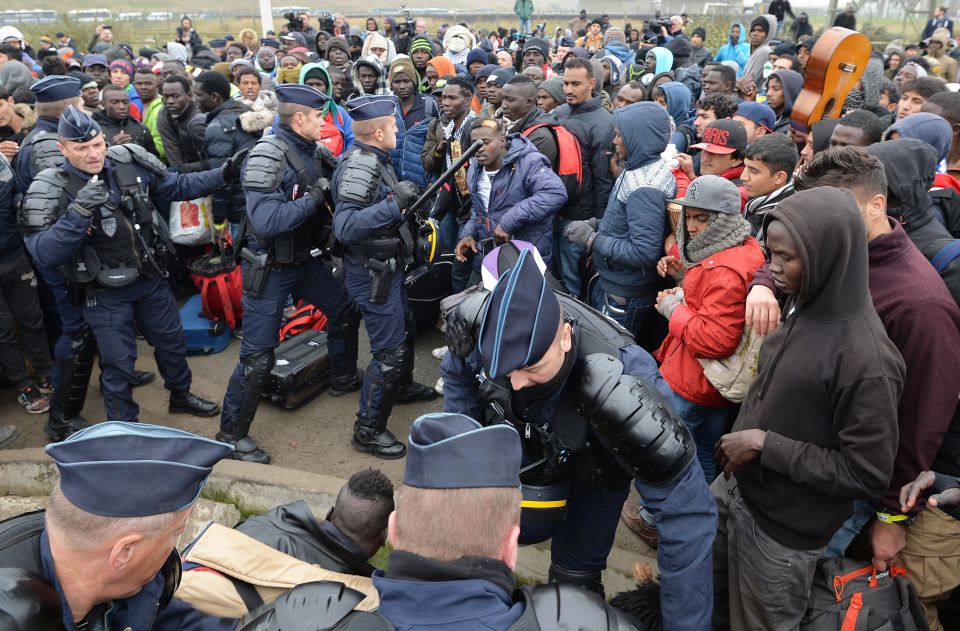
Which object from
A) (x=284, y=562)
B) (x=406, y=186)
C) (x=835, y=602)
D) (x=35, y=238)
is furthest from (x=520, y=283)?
(x=35, y=238)

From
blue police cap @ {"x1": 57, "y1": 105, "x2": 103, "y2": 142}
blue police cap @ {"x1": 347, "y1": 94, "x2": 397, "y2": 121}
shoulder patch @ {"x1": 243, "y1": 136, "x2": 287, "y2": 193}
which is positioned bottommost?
shoulder patch @ {"x1": 243, "y1": 136, "x2": 287, "y2": 193}

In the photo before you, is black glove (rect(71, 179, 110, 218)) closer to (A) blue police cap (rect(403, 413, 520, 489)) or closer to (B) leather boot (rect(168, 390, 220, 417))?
(B) leather boot (rect(168, 390, 220, 417))

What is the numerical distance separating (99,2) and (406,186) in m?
46.6

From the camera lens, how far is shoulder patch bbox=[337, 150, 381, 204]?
Answer: 13.1ft

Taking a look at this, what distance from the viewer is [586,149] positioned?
5492 mm

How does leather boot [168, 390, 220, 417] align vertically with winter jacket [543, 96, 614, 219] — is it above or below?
below

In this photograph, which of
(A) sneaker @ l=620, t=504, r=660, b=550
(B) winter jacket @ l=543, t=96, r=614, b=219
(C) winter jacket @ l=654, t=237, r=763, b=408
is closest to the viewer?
(C) winter jacket @ l=654, t=237, r=763, b=408

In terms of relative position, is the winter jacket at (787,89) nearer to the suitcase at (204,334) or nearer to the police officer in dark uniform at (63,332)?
the suitcase at (204,334)

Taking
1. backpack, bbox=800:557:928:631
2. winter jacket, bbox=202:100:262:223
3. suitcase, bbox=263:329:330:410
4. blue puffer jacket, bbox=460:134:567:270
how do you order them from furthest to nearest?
winter jacket, bbox=202:100:262:223 < suitcase, bbox=263:329:330:410 < blue puffer jacket, bbox=460:134:567:270 < backpack, bbox=800:557:928:631

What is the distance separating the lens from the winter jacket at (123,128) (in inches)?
235

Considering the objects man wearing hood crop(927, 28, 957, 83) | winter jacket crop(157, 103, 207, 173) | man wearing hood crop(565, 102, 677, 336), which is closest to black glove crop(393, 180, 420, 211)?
man wearing hood crop(565, 102, 677, 336)

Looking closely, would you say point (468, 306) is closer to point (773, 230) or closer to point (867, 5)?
point (773, 230)

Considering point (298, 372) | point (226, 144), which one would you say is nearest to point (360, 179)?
point (298, 372)

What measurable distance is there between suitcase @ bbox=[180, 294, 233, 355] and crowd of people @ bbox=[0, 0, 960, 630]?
87cm
